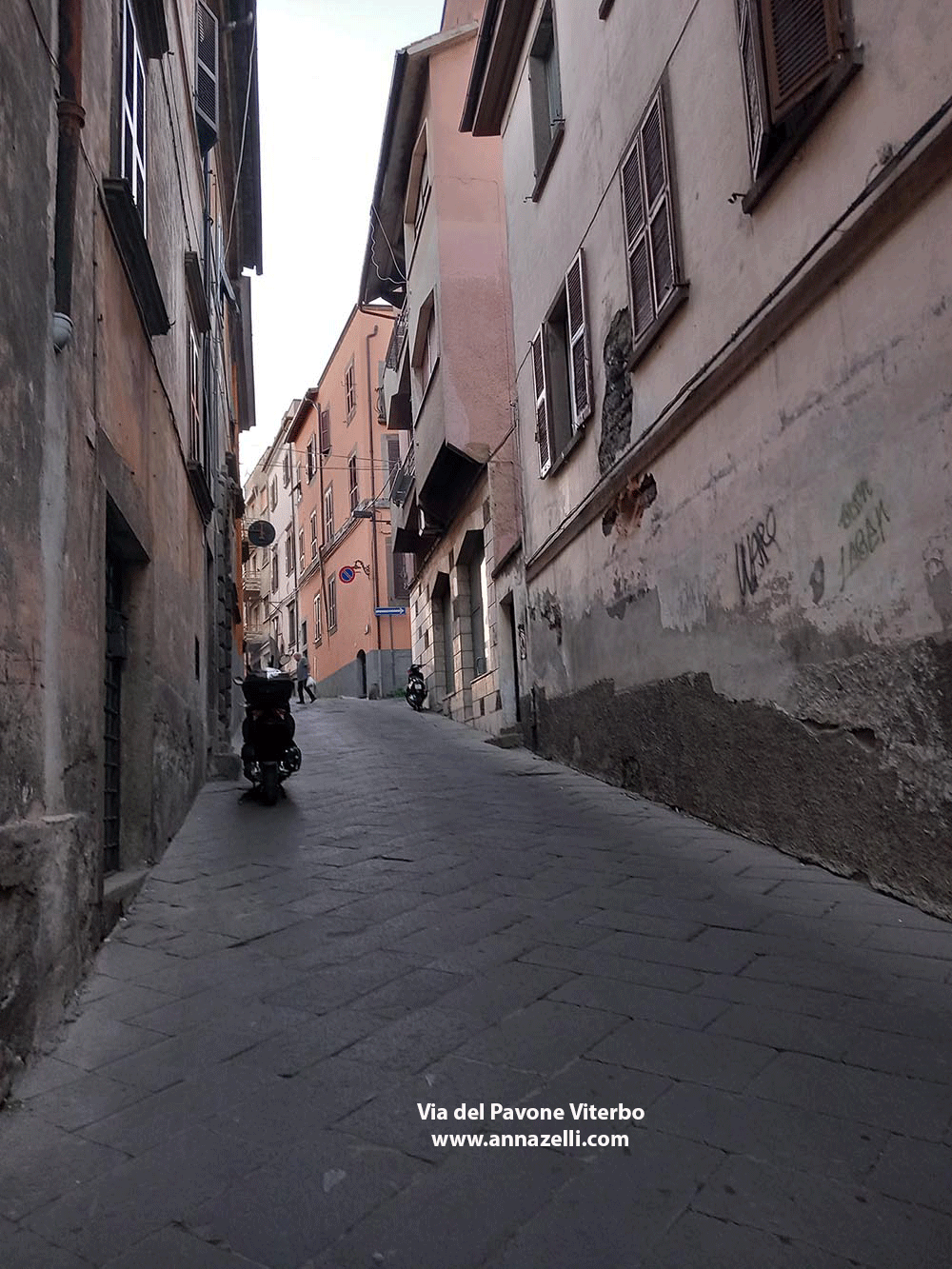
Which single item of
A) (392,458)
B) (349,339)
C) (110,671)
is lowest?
(110,671)

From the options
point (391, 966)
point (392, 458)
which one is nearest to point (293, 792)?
point (391, 966)

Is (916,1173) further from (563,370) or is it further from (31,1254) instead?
(563,370)

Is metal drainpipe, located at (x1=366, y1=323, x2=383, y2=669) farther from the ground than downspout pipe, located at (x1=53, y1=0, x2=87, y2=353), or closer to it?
farther from the ground

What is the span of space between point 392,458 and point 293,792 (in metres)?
23.0

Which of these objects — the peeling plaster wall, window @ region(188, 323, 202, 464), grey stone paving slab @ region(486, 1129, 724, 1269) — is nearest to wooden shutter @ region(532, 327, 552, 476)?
the peeling plaster wall

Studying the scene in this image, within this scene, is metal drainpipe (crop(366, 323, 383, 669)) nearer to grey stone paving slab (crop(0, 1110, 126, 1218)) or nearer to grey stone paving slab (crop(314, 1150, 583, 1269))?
grey stone paving slab (crop(0, 1110, 126, 1218))

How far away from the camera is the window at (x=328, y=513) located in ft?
111

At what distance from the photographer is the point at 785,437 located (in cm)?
Result: 512

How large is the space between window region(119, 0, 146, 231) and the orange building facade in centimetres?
1975

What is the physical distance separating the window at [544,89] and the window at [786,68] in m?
5.18

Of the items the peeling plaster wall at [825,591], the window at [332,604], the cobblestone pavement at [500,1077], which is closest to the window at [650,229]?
the peeling plaster wall at [825,591]

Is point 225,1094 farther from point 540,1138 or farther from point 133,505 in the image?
point 133,505

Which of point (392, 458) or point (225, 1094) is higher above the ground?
point (392, 458)

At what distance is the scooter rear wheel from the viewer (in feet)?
25.7
